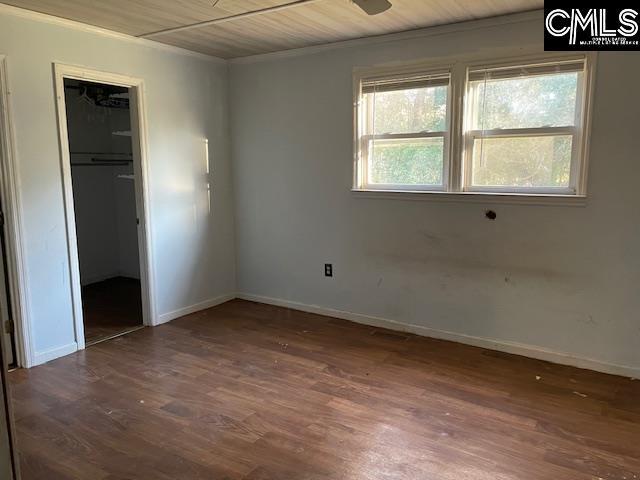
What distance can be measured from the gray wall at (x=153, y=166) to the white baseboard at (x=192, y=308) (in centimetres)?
4

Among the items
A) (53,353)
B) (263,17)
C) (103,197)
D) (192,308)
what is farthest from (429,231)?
(103,197)

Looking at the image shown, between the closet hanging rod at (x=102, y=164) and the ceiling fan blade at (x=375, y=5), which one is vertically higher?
the ceiling fan blade at (x=375, y=5)

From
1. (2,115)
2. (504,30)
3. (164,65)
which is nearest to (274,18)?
(164,65)

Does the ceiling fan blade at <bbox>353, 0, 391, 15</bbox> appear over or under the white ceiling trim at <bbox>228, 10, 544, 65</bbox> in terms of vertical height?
under

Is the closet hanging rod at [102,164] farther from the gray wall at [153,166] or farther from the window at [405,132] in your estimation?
the window at [405,132]

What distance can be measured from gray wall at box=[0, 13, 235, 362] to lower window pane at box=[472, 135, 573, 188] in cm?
245

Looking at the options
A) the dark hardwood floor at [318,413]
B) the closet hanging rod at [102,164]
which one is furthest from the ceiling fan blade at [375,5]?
the closet hanging rod at [102,164]

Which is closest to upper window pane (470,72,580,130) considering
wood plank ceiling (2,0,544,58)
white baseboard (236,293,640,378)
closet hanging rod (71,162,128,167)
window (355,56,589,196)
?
window (355,56,589,196)

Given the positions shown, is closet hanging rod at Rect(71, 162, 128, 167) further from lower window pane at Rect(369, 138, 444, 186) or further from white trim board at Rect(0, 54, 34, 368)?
lower window pane at Rect(369, 138, 444, 186)

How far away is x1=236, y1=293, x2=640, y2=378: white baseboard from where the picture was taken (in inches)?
130

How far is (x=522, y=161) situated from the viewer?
11.4 feet

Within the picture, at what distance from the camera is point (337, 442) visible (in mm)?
2486

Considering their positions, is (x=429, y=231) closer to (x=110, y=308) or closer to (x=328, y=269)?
(x=328, y=269)

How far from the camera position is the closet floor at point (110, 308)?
4109 mm
